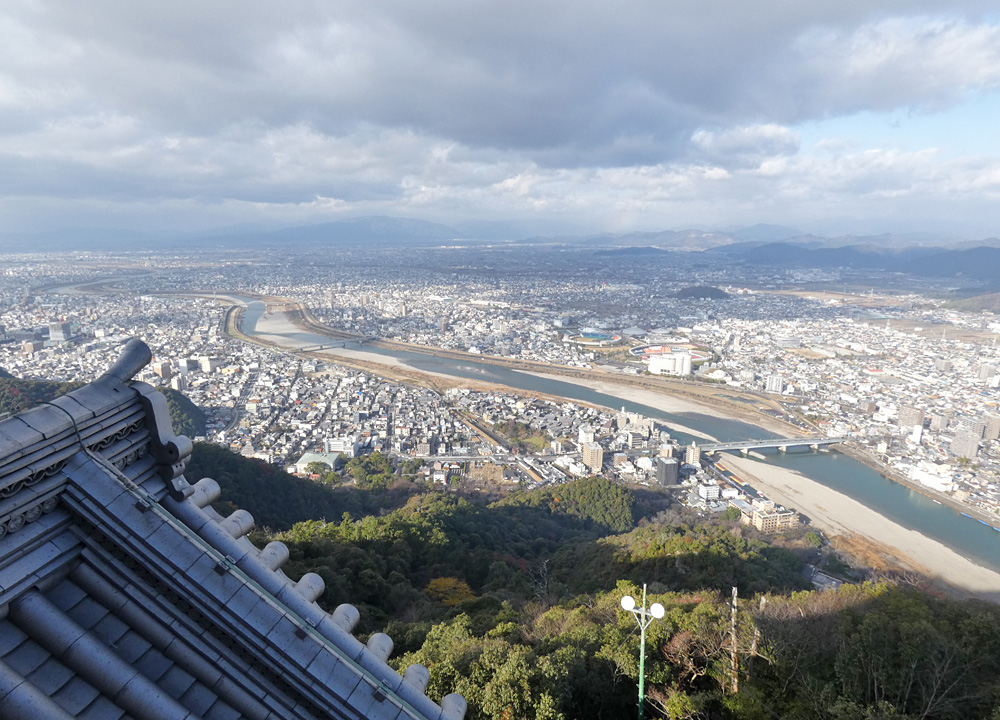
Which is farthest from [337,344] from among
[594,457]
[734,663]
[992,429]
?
[734,663]

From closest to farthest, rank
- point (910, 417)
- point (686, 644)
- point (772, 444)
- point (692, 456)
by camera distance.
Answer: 1. point (686, 644)
2. point (692, 456)
3. point (772, 444)
4. point (910, 417)

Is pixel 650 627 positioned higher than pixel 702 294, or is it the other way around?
pixel 650 627

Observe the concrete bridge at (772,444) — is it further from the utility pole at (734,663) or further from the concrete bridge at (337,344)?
the concrete bridge at (337,344)

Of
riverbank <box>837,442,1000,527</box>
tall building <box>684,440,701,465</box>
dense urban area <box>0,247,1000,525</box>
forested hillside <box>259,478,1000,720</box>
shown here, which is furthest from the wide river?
forested hillside <box>259,478,1000,720</box>

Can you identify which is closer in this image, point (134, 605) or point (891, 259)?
point (134, 605)

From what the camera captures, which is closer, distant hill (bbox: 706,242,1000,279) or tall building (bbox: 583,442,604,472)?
tall building (bbox: 583,442,604,472)

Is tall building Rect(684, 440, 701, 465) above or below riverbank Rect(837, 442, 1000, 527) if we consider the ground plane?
above

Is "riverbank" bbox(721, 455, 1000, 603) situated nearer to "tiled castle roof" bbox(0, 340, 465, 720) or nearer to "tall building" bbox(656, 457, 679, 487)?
"tall building" bbox(656, 457, 679, 487)

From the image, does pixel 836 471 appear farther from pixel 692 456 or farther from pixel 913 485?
pixel 692 456
